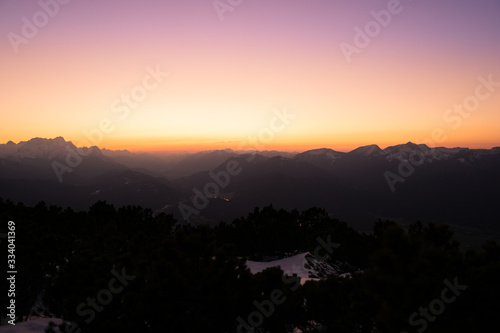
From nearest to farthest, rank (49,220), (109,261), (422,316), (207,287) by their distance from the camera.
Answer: (422,316), (207,287), (109,261), (49,220)

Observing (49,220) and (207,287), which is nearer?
(207,287)

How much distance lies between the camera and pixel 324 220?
42.9 meters

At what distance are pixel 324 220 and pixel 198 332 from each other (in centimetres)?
3633

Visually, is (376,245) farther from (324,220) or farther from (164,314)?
(164,314)


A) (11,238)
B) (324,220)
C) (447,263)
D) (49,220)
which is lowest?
(324,220)

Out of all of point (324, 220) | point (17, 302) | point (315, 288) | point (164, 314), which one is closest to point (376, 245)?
point (324, 220)

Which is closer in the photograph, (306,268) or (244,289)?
(244,289)

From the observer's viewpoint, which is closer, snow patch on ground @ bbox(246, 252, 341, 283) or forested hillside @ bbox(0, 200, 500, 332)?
forested hillside @ bbox(0, 200, 500, 332)

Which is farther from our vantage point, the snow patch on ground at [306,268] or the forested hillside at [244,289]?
Result: the snow patch on ground at [306,268]

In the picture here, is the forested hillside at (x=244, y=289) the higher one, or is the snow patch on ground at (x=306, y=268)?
the forested hillside at (x=244, y=289)

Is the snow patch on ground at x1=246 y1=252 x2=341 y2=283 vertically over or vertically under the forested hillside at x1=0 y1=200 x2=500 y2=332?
under

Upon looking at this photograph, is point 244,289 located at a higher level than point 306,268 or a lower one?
higher

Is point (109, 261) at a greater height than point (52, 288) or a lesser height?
greater

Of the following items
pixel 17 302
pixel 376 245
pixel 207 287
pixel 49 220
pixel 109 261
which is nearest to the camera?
pixel 207 287
